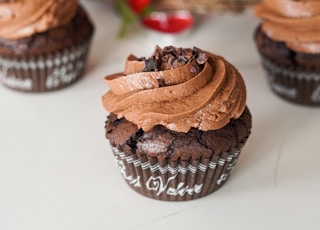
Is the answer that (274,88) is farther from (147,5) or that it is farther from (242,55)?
(147,5)

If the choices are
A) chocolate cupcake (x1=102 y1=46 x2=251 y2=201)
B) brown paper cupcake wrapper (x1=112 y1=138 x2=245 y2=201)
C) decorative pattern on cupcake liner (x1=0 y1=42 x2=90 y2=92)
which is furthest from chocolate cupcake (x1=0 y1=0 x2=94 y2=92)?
brown paper cupcake wrapper (x1=112 y1=138 x2=245 y2=201)

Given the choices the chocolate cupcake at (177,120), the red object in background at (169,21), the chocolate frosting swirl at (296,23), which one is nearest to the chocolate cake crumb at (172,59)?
the chocolate cupcake at (177,120)

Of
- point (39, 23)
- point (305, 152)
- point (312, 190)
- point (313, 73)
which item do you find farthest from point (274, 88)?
point (39, 23)

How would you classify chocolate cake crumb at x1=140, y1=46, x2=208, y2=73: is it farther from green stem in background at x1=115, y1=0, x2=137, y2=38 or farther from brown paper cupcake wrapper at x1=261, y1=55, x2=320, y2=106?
green stem in background at x1=115, y1=0, x2=137, y2=38

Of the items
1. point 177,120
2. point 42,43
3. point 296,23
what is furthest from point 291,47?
point 42,43

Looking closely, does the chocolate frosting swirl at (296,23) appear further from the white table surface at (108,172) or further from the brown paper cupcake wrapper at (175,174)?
the brown paper cupcake wrapper at (175,174)

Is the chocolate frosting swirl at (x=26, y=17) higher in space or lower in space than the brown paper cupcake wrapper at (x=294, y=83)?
higher
